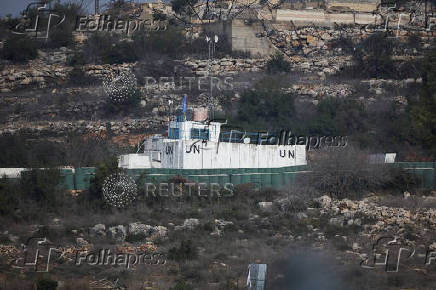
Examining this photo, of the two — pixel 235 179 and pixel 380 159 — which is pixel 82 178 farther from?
pixel 380 159

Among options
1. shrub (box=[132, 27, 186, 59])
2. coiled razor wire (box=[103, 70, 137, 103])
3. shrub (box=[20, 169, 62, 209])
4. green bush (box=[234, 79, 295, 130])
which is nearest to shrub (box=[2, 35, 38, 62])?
shrub (box=[132, 27, 186, 59])

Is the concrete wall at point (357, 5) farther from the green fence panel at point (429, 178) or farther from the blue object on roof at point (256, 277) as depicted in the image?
the blue object on roof at point (256, 277)

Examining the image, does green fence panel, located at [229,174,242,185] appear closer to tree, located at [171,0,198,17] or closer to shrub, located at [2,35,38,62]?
shrub, located at [2,35,38,62]

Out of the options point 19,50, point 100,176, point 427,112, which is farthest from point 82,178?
point 19,50

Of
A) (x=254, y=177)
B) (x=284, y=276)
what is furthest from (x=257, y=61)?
(x=284, y=276)

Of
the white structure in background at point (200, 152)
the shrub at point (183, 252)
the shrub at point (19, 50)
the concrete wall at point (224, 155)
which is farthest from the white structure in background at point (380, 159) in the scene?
the shrub at point (19, 50)

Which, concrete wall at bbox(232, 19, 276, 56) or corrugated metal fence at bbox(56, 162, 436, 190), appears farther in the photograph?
concrete wall at bbox(232, 19, 276, 56)

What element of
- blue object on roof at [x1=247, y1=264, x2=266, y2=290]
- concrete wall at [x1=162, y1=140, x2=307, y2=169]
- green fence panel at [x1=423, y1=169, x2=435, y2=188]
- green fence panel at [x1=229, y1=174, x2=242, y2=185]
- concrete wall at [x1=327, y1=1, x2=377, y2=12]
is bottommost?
blue object on roof at [x1=247, y1=264, x2=266, y2=290]
